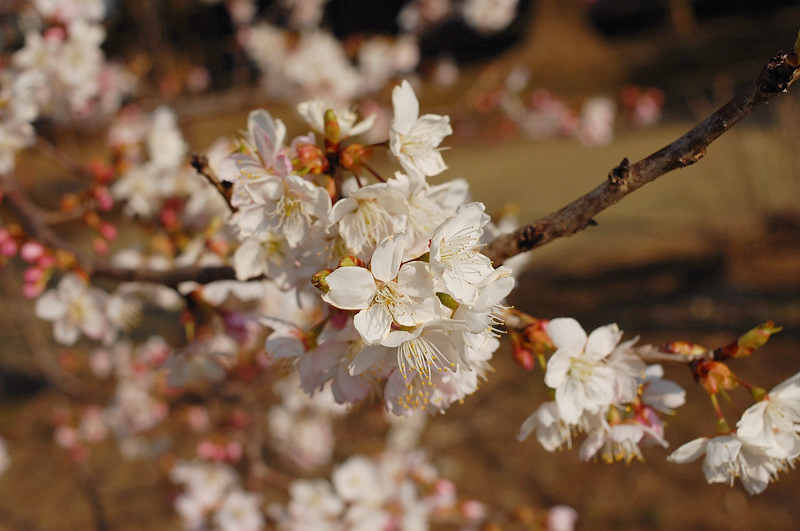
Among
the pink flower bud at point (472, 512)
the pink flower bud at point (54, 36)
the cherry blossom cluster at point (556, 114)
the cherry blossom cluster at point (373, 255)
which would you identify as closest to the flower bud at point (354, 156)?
the cherry blossom cluster at point (373, 255)

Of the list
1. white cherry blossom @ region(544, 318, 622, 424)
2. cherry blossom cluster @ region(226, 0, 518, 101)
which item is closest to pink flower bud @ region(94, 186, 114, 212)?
white cherry blossom @ region(544, 318, 622, 424)

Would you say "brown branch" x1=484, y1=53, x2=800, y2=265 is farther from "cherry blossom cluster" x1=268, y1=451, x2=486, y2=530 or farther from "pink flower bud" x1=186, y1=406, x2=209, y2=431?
"pink flower bud" x1=186, y1=406, x2=209, y2=431

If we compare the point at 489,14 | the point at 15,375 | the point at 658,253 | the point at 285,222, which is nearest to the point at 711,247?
the point at 658,253

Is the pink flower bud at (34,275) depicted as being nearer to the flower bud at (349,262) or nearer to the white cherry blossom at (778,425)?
the flower bud at (349,262)

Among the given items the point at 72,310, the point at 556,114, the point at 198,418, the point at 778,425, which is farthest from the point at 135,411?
the point at 556,114

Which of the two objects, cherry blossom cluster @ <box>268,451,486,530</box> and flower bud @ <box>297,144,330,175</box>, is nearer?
flower bud @ <box>297,144,330,175</box>

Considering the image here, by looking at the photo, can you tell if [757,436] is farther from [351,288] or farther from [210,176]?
[210,176]

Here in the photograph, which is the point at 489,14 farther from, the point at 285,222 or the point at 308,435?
the point at 285,222
